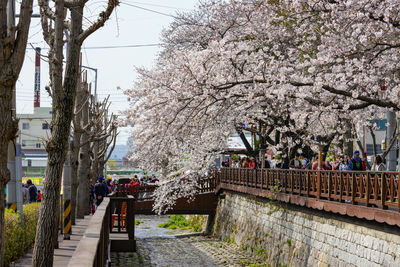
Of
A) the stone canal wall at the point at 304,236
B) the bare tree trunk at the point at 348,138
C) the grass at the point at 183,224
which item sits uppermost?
the bare tree trunk at the point at 348,138

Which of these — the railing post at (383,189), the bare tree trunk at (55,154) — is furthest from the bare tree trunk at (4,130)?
the railing post at (383,189)

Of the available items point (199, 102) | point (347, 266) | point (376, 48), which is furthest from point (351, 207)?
point (199, 102)

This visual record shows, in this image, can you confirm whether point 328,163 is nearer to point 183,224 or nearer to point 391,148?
point 391,148

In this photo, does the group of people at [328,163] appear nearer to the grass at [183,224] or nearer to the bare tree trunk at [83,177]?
the grass at [183,224]

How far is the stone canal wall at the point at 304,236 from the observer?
14.5 meters

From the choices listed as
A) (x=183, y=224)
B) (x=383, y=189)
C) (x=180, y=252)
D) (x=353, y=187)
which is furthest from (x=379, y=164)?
(x=183, y=224)

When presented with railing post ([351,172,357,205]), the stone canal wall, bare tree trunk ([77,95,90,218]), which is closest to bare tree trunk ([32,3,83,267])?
the stone canal wall

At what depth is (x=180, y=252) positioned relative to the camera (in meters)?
29.0

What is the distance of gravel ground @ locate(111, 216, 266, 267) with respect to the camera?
25078mm

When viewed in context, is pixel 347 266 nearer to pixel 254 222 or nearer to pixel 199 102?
pixel 199 102

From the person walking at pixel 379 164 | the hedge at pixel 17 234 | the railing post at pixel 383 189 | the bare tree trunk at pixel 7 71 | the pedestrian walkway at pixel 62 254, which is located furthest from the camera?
the person walking at pixel 379 164

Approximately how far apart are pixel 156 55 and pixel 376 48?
21.4m

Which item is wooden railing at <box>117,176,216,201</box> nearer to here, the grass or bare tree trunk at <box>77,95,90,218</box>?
the grass

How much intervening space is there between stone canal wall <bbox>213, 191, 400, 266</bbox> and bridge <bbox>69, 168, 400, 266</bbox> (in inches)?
16.5
